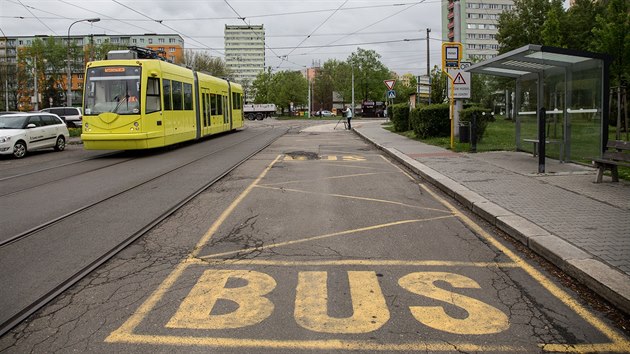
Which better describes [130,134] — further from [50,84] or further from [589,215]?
[50,84]

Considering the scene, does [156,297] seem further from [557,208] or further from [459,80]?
[459,80]

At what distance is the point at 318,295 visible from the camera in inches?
175

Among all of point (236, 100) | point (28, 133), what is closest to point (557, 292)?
point (28, 133)

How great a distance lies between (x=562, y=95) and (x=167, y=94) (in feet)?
42.0

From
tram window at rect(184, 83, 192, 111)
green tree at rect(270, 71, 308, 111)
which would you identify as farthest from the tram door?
green tree at rect(270, 71, 308, 111)

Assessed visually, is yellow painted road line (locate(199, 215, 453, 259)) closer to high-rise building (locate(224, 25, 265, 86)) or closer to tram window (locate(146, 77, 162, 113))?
tram window (locate(146, 77, 162, 113))

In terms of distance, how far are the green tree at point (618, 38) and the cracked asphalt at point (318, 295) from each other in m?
14.6

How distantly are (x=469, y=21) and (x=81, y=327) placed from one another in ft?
430

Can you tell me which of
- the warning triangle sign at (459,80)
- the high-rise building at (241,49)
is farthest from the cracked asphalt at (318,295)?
the high-rise building at (241,49)

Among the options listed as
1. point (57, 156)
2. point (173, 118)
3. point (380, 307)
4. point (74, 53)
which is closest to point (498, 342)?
point (380, 307)

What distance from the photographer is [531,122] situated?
14820 millimetres

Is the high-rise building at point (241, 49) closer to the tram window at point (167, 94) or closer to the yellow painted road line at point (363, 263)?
the tram window at point (167, 94)

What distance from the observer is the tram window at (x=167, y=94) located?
1795 cm

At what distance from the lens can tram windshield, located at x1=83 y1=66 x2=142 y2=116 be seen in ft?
53.8
